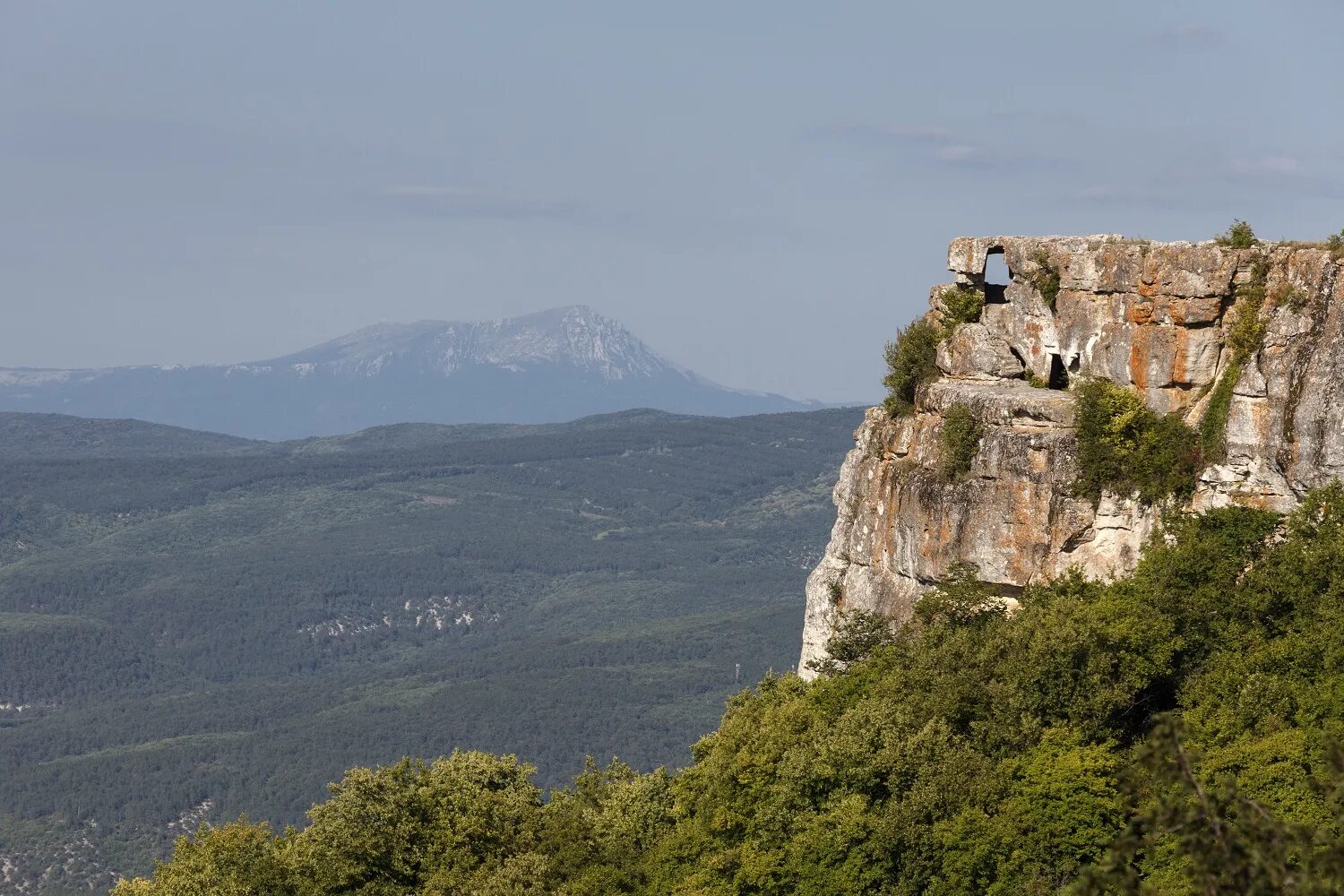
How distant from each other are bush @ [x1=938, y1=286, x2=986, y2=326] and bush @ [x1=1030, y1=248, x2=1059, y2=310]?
2664 millimetres

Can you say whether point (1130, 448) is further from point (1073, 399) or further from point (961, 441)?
point (961, 441)

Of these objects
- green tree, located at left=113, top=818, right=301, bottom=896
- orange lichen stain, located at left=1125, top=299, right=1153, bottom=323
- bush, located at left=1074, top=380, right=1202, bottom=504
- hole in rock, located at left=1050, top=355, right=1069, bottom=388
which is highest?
orange lichen stain, located at left=1125, top=299, right=1153, bottom=323

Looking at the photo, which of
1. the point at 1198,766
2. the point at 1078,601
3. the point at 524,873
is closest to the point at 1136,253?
the point at 1078,601

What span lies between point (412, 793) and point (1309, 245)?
24326mm

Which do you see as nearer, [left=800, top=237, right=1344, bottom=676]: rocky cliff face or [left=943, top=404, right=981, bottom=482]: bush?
[left=800, top=237, right=1344, bottom=676]: rocky cliff face

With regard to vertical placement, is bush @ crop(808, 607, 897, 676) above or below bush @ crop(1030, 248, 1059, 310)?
below

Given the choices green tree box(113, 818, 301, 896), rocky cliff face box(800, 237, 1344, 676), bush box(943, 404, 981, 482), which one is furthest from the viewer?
green tree box(113, 818, 301, 896)

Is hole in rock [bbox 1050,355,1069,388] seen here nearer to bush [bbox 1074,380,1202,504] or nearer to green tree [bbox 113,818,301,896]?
bush [bbox 1074,380,1202,504]

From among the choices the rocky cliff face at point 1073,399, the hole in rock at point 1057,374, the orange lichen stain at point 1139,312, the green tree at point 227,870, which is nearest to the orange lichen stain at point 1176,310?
the rocky cliff face at point 1073,399

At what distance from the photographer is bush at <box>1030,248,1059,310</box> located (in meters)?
42.6

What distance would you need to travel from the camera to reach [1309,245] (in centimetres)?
3822

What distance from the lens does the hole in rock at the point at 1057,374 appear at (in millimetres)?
43031

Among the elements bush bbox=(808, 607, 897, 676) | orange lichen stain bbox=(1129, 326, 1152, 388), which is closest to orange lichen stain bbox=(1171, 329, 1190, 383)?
orange lichen stain bbox=(1129, 326, 1152, 388)

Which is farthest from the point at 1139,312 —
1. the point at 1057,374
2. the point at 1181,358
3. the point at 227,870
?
the point at 227,870
